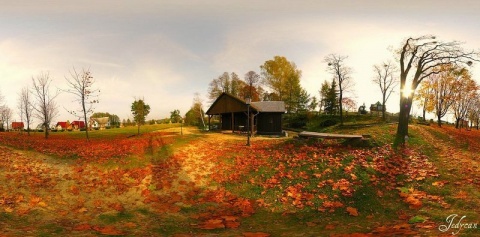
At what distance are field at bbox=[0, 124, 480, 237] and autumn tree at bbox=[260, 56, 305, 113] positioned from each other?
3952 cm

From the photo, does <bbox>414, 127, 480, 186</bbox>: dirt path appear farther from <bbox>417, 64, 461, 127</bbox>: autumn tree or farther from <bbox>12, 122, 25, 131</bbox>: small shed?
<bbox>12, 122, 25, 131</bbox>: small shed

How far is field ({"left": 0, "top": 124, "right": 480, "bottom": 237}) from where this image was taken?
23.4ft

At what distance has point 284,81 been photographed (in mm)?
55719

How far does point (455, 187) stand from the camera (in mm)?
9742

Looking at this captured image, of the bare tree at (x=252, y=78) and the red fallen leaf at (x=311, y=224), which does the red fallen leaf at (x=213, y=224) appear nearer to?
the red fallen leaf at (x=311, y=224)

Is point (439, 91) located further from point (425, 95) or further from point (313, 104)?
point (313, 104)

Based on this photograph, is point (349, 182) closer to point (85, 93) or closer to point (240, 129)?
point (240, 129)

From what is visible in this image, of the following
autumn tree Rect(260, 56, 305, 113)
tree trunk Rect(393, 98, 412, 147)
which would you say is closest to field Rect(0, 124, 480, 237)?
tree trunk Rect(393, 98, 412, 147)

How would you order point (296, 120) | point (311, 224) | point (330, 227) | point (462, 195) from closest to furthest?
point (330, 227) → point (311, 224) → point (462, 195) → point (296, 120)

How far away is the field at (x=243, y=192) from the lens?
7.14 metres

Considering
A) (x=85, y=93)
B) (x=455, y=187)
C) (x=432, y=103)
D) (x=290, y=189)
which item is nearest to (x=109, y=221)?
(x=290, y=189)

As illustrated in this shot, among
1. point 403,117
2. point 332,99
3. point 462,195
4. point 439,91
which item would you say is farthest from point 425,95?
point 462,195

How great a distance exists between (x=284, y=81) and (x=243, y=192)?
156ft

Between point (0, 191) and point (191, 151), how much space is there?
1000 cm
